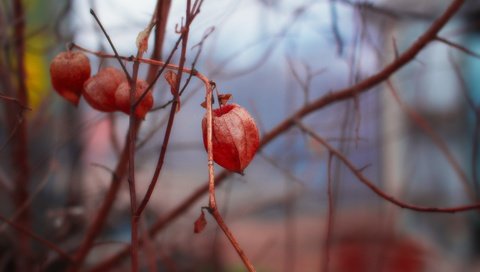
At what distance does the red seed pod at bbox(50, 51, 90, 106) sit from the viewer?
0.53 m

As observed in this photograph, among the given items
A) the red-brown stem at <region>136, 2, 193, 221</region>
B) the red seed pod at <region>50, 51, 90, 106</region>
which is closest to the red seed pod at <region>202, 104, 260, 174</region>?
the red-brown stem at <region>136, 2, 193, 221</region>

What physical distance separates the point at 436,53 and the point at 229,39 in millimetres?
2059

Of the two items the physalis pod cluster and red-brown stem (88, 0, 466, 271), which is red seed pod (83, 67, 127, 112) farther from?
red-brown stem (88, 0, 466, 271)

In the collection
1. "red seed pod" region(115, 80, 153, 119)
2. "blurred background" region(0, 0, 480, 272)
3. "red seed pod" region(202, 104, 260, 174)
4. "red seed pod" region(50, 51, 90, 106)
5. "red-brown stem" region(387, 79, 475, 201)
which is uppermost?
"red seed pod" region(50, 51, 90, 106)

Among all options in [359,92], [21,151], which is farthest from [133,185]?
[21,151]

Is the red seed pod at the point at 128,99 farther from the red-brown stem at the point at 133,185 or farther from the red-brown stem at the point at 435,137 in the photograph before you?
the red-brown stem at the point at 435,137

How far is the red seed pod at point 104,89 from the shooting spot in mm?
518

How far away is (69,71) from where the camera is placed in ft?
1.75

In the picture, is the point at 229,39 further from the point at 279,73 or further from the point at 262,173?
the point at 262,173

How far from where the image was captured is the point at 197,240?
1.78 meters

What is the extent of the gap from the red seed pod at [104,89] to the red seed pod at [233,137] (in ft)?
0.38

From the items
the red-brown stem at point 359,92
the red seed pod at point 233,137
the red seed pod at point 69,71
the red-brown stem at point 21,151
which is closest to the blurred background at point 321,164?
the red-brown stem at point 21,151

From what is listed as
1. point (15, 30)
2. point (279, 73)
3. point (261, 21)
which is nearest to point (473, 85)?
point (279, 73)

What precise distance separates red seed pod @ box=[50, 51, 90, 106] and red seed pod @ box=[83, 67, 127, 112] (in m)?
0.02
